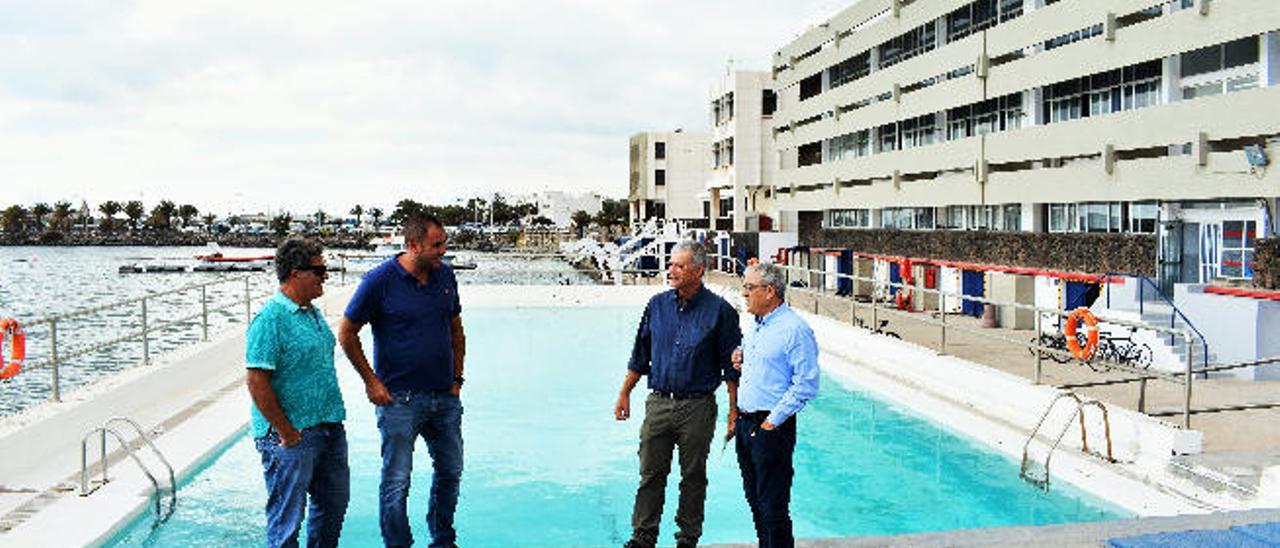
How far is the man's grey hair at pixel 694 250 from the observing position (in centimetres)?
559

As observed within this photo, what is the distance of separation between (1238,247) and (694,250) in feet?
65.7

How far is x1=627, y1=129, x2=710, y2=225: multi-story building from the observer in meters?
→ 82.4

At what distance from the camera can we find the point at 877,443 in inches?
421

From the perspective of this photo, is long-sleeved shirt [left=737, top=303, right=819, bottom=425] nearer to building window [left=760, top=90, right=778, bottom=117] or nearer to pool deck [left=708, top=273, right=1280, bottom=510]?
pool deck [left=708, top=273, right=1280, bottom=510]

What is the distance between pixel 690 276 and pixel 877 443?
5.91 metres

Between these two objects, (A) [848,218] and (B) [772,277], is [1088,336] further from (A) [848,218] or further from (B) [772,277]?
(A) [848,218]


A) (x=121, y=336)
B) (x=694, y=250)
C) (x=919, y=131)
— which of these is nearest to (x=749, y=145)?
(x=919, y=131)

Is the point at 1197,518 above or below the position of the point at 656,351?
below

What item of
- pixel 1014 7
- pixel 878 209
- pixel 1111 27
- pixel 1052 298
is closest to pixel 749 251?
pixel 878 209

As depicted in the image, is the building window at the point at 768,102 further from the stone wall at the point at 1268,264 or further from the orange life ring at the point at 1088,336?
the orange life ring at the point at 1088,336

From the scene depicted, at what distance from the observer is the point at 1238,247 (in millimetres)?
21062

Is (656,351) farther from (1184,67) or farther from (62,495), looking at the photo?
(1184,67)

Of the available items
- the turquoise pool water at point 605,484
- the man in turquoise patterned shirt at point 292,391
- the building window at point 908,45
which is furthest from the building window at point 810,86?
the man in turquoise patterned shirt at point 292,391

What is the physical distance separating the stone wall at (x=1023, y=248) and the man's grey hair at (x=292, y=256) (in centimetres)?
2274
